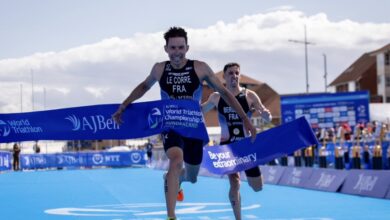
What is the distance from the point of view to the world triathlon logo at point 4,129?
8.75 m

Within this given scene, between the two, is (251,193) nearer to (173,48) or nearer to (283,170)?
(283,170)

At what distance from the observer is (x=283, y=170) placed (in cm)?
2297

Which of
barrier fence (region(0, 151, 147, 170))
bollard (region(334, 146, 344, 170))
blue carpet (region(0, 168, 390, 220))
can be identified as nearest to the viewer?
blue carpet (region(0, 168, 390, 220))

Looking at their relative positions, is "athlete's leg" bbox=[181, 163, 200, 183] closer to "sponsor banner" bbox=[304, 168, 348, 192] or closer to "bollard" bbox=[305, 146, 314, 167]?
"sponsor banner" bbox=[304, 168, 348, 192]

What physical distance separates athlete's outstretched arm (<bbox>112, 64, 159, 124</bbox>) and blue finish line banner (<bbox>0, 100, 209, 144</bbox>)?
15 centimetres

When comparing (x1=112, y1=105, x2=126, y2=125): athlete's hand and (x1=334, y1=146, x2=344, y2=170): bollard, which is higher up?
(x1=112, y1=105, x2=126, y2=125): athlete's hand

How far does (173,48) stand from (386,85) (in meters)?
80.0

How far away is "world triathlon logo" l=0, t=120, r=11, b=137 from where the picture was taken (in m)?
8.75

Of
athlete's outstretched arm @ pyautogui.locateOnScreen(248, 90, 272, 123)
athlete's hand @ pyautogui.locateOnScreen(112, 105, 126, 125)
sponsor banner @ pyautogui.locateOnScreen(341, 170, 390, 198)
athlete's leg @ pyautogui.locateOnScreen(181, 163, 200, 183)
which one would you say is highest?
athlete's outstretched arm @ pyautogui.locateOnScreen(248, 90, 272, 123)

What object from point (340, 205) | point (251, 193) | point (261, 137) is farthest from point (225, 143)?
point (251, 193)

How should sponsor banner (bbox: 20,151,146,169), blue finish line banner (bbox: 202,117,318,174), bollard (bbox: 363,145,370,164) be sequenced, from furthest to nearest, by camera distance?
sponsor banner (bbox: 20,151,146,169), bollard (bbox: 363,145,370,164), blue finish line banner (bbox: 202,117,318,174)

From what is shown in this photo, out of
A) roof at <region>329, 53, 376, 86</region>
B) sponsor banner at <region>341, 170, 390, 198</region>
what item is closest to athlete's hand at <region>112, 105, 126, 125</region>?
sponsor banner at <region>341, 170, 390, 198</region>

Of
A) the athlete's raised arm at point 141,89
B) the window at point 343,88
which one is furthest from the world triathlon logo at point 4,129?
the window at point 343,88

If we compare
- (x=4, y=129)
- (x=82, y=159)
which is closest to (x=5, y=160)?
(x=82, y=159)
